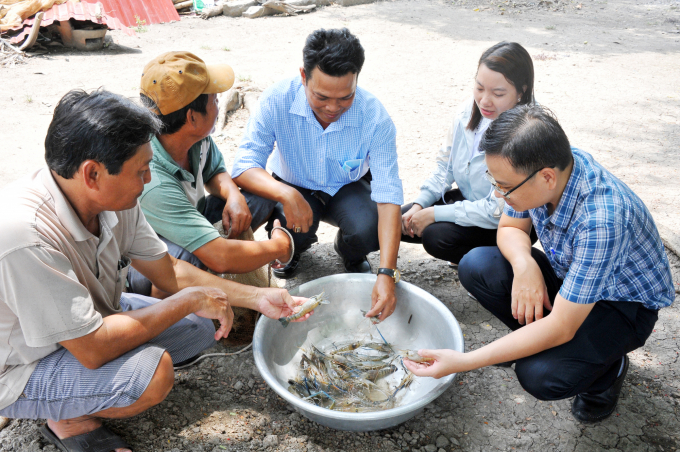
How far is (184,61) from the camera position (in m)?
2.34

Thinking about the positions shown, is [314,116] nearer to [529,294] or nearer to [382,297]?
[382,297]

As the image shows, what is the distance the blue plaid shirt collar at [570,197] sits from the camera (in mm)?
1911

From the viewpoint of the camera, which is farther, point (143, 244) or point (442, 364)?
point (143, 244)

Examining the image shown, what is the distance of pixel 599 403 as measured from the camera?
2.21 m

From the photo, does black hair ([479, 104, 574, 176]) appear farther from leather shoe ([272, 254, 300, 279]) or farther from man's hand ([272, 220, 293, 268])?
leather shoe ([272, 254, 300, 279])

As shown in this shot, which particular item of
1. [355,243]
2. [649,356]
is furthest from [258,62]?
[649,356]

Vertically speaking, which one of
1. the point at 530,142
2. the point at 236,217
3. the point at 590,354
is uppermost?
the point at 530,142

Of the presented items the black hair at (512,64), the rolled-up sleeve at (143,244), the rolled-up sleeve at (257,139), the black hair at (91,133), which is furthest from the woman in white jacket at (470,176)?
the black hair at (91,133)

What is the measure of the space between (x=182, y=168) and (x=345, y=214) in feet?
3.26

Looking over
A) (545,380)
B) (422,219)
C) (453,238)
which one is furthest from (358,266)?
(545,380)

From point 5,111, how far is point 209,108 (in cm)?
451

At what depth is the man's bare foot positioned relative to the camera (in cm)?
198

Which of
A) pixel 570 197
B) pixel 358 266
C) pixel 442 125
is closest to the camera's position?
pixel 570 197

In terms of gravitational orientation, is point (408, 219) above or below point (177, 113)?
below
